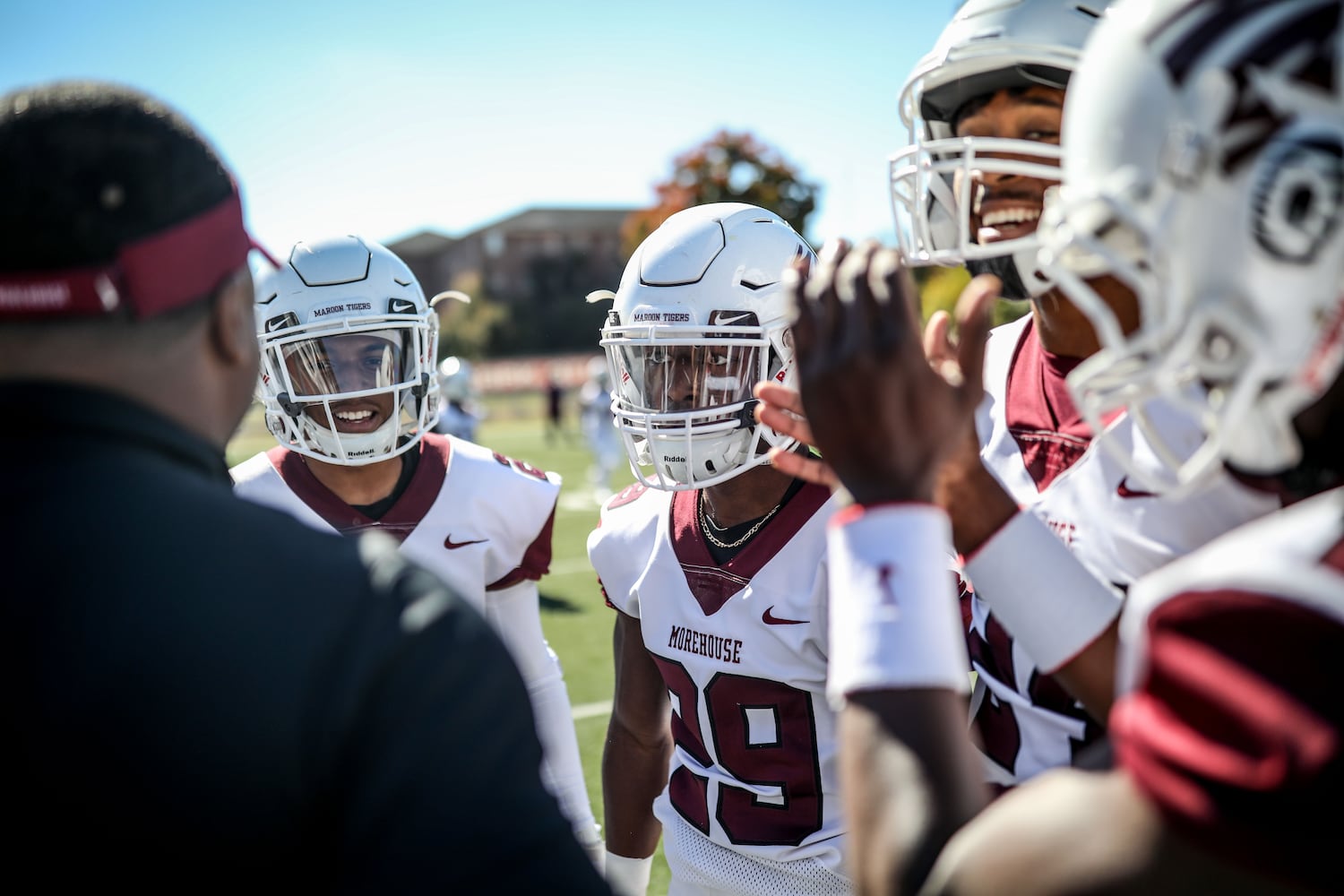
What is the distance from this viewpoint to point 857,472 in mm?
1189

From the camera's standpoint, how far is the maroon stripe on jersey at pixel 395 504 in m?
3.21

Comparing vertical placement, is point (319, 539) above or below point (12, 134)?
below

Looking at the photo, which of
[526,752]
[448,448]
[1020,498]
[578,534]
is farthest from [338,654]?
[578,534]

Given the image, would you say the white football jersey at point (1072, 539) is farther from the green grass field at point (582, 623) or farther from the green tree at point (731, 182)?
the green tree at point (731, 182)

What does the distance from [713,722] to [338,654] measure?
146 cm

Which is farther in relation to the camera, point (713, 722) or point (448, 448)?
point (448, 448)

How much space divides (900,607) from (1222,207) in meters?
0.53

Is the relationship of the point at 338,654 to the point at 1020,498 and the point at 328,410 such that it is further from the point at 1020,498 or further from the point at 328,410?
the point at 328,410

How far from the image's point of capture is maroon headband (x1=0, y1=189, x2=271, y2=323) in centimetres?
108

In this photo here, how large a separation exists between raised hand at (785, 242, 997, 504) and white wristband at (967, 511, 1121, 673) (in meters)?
0.30

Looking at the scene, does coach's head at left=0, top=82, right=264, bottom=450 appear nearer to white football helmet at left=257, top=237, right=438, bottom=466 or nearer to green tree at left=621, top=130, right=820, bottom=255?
white football helmet at left=257, top=237, right=438, bottom=466

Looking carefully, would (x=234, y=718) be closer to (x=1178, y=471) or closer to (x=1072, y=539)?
(x=1178, y=471)

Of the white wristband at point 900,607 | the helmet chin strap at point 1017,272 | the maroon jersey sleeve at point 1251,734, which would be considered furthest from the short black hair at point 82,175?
the helmet chin strap at point 1017,272

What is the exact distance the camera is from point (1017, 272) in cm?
187
